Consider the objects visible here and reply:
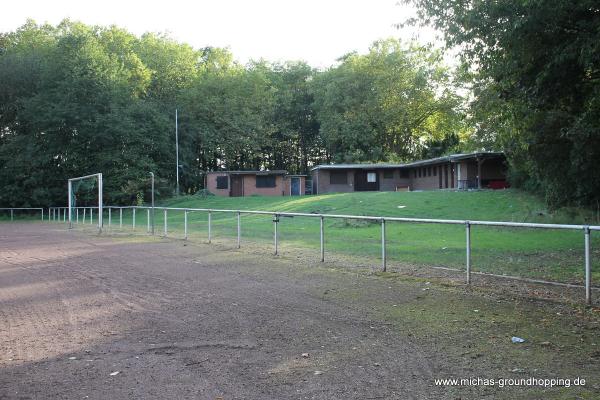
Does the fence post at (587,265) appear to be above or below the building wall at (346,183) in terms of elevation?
below

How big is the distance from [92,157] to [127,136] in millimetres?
3779

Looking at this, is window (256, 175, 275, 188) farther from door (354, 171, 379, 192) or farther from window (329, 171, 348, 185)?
door (354, 171, 379, 192)

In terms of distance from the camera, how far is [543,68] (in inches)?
446

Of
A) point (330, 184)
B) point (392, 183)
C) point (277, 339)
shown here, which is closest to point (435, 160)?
point (392, 183)

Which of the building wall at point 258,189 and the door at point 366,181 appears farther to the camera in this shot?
the building wall at point 258,189

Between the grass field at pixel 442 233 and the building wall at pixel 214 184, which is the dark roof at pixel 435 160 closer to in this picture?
the grass field at pixel 442 233

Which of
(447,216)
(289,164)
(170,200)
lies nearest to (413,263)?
(447,216)

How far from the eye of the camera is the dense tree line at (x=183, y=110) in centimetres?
5006

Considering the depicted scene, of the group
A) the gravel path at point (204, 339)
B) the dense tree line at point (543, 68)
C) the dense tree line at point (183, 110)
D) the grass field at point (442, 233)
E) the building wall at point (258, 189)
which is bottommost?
the gravel path at point (204, 339)

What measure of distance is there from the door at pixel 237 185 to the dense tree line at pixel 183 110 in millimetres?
6192

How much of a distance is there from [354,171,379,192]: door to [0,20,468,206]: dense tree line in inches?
192


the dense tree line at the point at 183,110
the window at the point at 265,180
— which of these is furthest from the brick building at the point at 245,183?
the dense tree line at the point at 183,110

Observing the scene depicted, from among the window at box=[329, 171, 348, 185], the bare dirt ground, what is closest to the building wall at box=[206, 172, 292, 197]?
the window at box=[329, 171, 348, 185]

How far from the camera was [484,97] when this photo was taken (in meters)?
17.7
